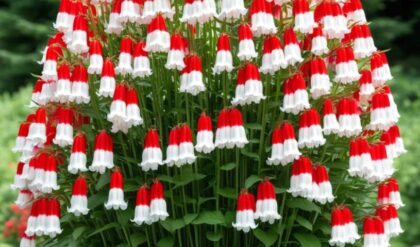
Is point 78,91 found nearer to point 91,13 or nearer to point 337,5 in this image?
point 91,13

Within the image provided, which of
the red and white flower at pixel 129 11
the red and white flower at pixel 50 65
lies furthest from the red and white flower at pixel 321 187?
the red and white flower at pixel 50 65

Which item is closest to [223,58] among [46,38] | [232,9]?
[232,9]

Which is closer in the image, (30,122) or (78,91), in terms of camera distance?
(78,91)

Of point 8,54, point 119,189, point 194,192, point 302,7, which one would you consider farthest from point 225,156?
point 8,54

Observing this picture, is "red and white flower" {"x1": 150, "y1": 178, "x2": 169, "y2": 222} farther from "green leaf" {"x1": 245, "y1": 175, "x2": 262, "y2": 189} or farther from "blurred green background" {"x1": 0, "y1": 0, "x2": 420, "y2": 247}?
"blurred green background" {"x1": 0, "y1": 0, "x2": 420, "y2": 247}

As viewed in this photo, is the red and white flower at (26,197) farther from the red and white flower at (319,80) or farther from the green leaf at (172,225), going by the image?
the red and white flower at (319,80)

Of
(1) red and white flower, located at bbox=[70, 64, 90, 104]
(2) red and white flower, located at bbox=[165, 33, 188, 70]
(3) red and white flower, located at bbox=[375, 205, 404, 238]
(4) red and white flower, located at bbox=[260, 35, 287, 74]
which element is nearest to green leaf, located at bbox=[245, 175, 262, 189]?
(4) red and white flower, located at bbox=[260, 35, 287, 74]

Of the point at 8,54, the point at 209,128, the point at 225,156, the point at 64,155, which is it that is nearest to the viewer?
the point at 209,128
